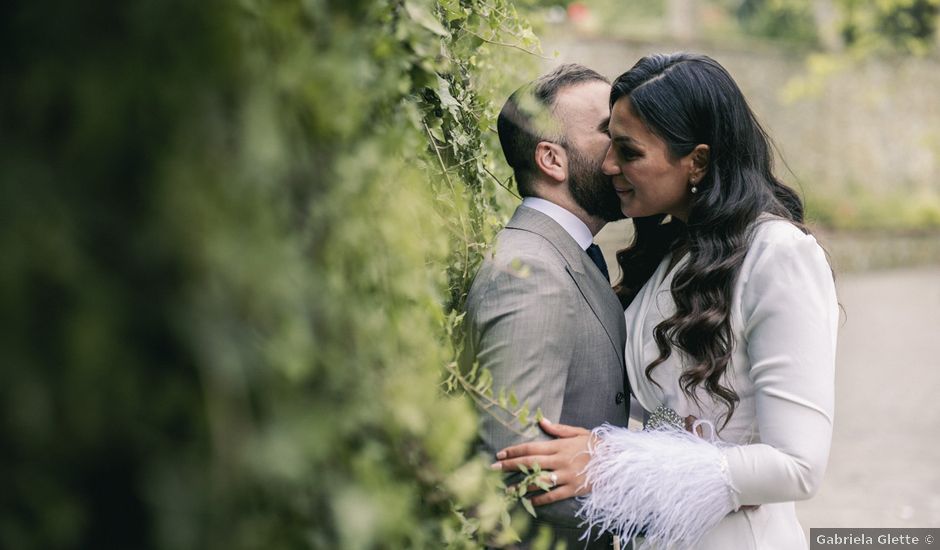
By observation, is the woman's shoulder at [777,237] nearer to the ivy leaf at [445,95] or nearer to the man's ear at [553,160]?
A: the man's ear at [553,160]

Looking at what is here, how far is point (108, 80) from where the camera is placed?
2.33 ft

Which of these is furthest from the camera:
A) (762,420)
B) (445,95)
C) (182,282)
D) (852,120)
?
(852,120)

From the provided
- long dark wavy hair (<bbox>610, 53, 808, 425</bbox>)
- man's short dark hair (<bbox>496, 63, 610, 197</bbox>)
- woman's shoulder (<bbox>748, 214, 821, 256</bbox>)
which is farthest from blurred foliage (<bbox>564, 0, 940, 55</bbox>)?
woman's shoulder (<bbox>748, 214, 821, 256</bbox>)

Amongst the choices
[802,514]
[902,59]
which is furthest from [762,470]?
[902,59]

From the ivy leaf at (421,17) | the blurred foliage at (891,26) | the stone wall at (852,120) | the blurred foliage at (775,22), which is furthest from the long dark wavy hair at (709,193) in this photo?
the blurred foliage at (775,22)

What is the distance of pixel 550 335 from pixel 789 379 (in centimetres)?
57

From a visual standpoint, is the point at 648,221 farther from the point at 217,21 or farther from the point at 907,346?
the point at 907,346

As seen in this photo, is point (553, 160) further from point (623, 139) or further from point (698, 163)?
point (698, 163)

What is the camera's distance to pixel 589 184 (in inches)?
109

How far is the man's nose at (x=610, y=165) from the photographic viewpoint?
2.66 metres

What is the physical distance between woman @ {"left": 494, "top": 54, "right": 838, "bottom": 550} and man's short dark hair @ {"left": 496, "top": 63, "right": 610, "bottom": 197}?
0.75 feet

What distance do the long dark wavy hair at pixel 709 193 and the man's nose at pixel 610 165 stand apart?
16 cm

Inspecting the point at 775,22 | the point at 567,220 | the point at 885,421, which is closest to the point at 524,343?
the point at 567,220

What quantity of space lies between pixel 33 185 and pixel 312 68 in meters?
0.33
